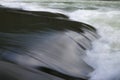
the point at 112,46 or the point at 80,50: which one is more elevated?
the point at 112,46

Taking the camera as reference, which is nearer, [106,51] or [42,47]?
[42,47]

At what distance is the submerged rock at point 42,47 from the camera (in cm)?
271

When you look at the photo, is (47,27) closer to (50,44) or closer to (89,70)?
(50,44)

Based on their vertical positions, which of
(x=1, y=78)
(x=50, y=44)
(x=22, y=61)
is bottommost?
(x=1, y=78)

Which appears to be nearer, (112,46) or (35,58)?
(35,58)

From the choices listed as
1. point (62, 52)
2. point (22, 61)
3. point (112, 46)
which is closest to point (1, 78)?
point (22, 61)

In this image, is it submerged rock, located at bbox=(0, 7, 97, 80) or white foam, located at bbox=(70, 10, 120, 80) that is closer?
submerged rock, located at bbox=(0, 7, 97, 80)

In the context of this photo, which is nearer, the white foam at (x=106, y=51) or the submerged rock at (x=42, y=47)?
the submerged rock at (x=42, y=47)

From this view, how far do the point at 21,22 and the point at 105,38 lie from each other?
57.9 inches

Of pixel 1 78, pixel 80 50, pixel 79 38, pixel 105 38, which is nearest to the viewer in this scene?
pixel 1 78

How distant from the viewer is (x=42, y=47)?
3408mm

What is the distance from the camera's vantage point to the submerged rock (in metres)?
2.71

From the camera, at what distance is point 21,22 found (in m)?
4.38

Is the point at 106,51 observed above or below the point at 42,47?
above
